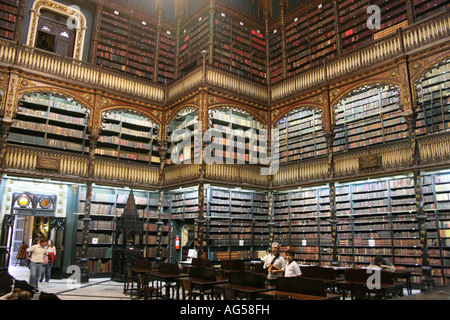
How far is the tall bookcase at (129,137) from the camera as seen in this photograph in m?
10.6

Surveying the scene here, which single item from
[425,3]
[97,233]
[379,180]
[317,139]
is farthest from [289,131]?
[97,233]

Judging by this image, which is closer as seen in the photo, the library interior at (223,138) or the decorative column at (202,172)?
the library interior at (223,138)

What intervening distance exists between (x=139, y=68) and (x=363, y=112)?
7533mm

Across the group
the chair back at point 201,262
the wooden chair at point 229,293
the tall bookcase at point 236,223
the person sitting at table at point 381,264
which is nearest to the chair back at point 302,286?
the wooden chair at point 229,293

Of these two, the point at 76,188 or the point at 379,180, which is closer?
the point at 379,180

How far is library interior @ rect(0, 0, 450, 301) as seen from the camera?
8.06m

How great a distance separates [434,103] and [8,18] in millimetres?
11830

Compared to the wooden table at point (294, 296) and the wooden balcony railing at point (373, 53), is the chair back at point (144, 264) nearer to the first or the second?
the wooden table at point (294, 296)

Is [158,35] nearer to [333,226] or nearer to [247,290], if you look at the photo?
[333,226]

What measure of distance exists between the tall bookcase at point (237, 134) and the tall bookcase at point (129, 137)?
7.22 feet

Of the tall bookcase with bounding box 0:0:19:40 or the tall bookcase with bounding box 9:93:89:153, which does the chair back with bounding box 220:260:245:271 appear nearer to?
the tall bookcase with bounding box 9:93:89:153

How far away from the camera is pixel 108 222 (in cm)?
1004

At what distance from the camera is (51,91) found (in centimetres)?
943
